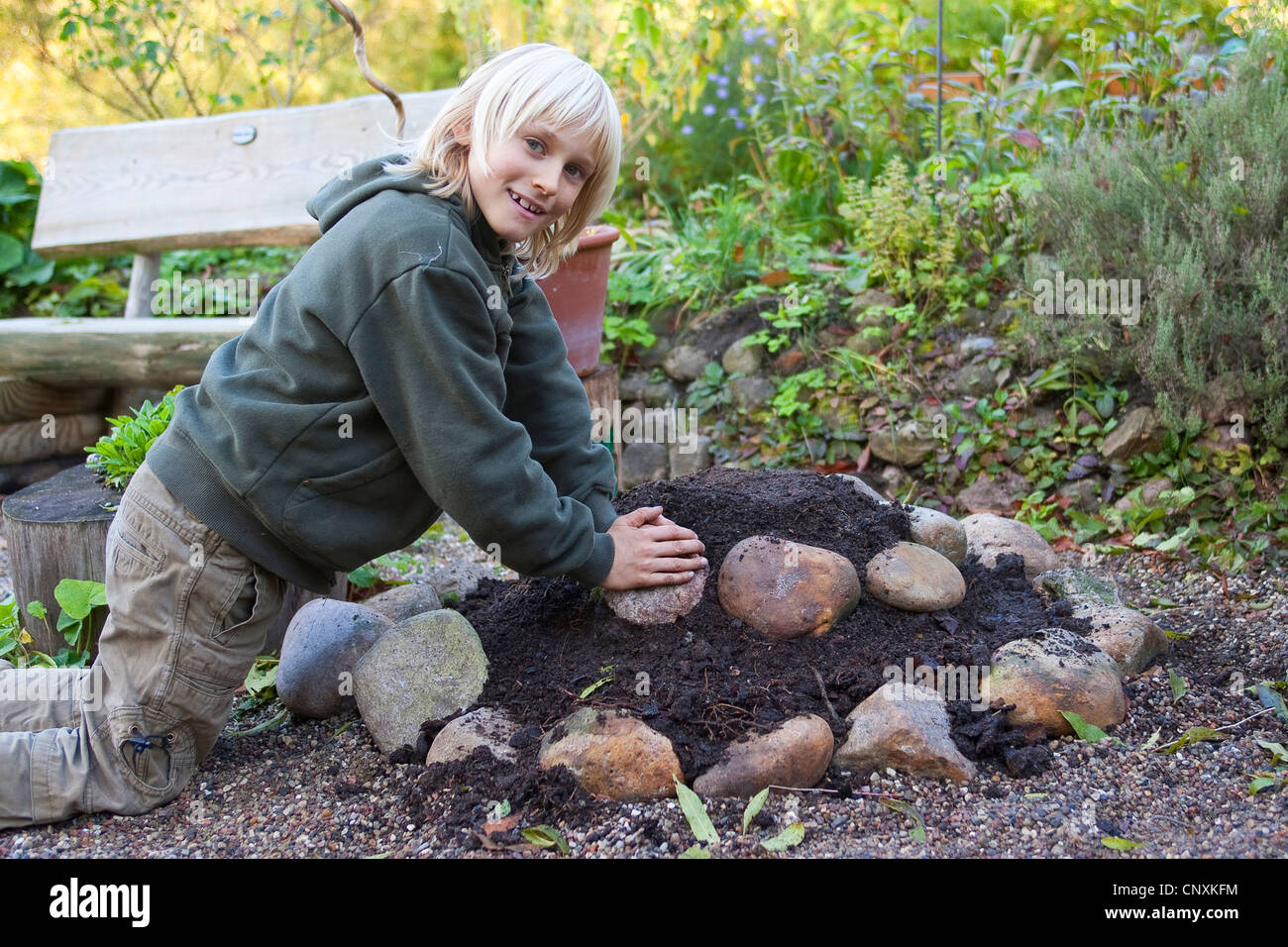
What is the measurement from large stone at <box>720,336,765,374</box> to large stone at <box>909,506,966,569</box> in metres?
1.65

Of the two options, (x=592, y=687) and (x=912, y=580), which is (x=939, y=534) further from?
(x=592, y=687)

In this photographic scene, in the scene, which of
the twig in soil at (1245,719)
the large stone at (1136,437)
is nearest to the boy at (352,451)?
the twig in soil at (1245,719)

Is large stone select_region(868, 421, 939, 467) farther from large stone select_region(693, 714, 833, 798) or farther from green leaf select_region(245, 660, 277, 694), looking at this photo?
green leaf select_region(245, 660, 277, 694)

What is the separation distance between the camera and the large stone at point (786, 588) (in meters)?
2.32

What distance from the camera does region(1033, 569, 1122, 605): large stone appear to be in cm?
264

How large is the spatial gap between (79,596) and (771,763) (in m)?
1.84

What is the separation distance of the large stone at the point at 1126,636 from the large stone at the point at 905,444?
1289 millimetres

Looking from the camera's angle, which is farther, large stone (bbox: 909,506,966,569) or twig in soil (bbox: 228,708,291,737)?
large stone (bbox: 909,506,966,569)

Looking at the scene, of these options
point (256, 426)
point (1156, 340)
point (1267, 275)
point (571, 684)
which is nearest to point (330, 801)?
point (571, 684)

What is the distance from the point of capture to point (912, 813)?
1.96m

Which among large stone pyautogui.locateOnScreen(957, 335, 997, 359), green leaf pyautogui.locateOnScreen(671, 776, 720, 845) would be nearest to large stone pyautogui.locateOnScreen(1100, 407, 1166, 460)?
large stone pyautogui.locateOnScreen(957, 335, 997, 359)

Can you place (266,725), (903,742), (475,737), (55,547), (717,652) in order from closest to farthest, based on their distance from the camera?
1. (903,742)
2. (475,737)
3. (717,652)
4. (266,725)
5. (55,547)

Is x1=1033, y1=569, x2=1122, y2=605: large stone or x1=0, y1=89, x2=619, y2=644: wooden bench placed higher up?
x1=0, y1=89, x2=619, y2=644: wooden bench

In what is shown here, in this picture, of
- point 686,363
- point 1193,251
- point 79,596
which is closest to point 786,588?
point 79,596
